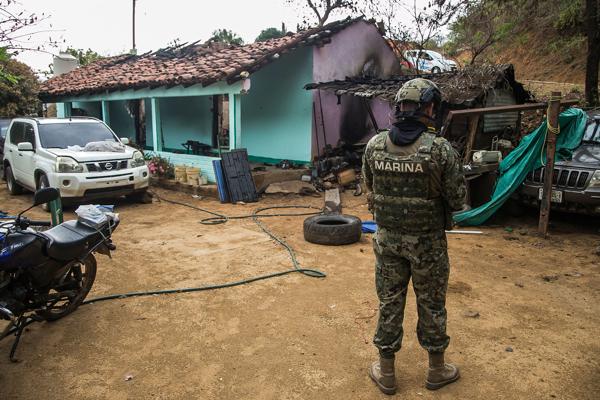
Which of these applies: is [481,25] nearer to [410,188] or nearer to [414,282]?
[410,188]

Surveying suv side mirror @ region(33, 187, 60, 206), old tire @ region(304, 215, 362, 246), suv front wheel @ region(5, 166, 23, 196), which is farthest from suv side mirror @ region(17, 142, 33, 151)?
suv side mirror @ region(33, 187, 60, 206)

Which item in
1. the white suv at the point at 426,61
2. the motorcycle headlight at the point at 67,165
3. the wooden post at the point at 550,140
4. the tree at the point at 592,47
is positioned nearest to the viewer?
the wooden post at the point at 550,140

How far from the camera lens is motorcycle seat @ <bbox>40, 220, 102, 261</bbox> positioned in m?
3.25

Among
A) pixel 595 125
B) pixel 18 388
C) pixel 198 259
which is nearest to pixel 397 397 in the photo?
pixel 18 388

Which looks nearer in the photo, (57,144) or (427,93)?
(427,93)

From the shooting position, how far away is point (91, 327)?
149 inches

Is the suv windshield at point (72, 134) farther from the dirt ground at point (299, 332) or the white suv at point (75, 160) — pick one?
the dirt ground at point (299, 332)

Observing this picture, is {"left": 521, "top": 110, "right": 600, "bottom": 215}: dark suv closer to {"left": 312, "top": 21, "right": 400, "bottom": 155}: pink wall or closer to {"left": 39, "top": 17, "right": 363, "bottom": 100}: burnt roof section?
{"left": 312, "top": 21, "right": 400, "bottom": 155}: pink wall

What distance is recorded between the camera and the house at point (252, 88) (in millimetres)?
10242

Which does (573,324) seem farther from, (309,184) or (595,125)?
(309,184)

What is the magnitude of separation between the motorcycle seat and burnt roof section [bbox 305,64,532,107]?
708 centimetres

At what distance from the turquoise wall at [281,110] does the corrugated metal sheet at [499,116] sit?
4.26 meters

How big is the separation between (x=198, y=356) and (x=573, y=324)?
318 centimetres

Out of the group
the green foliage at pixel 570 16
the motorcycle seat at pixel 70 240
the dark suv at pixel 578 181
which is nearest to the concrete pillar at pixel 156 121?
the motorcycle seat at pixel 70 240
